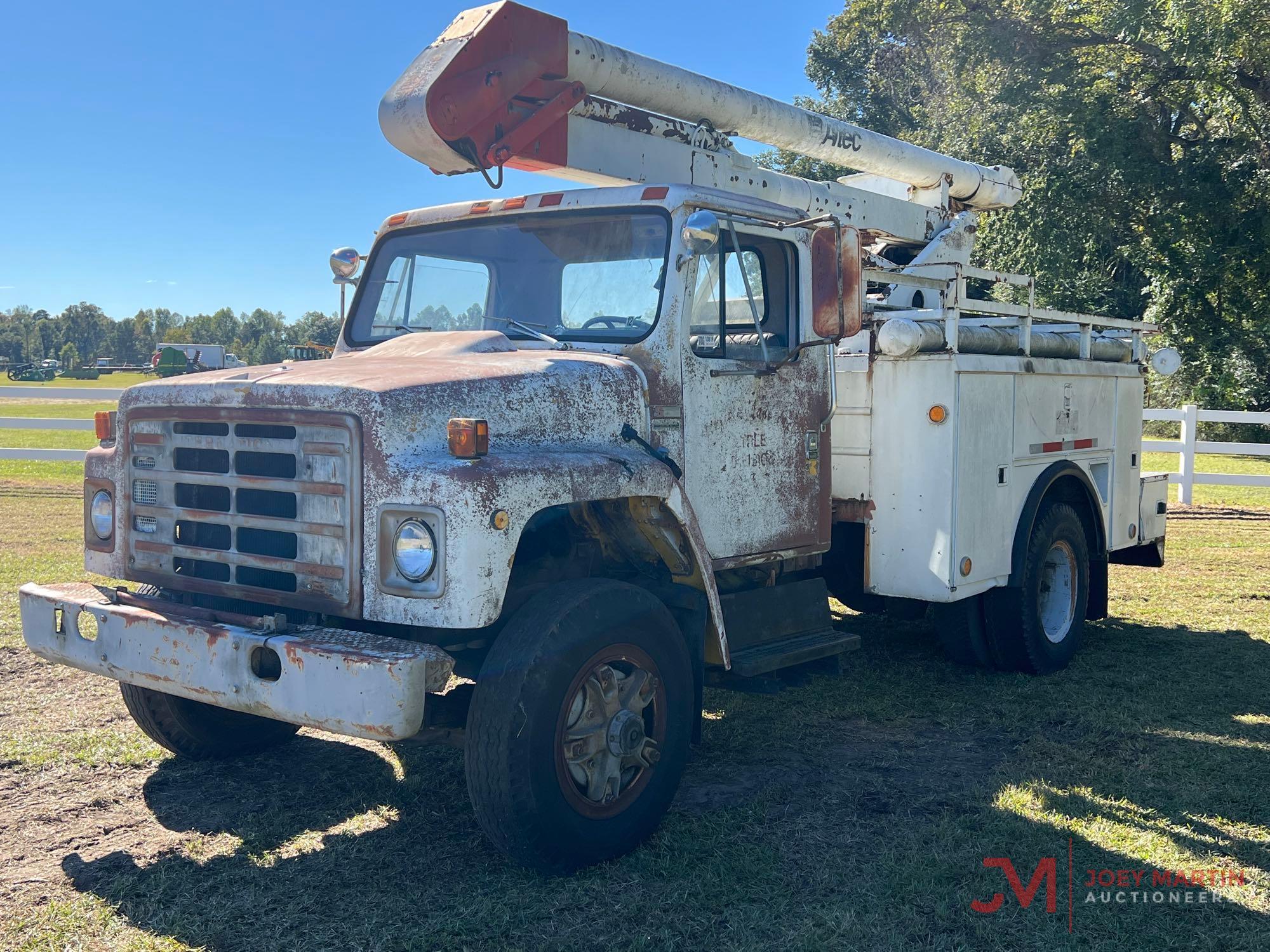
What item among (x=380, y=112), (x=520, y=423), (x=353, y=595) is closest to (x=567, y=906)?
(x=353, y=595)

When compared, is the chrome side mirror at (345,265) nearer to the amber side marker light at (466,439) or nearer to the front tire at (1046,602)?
the amber side marker light at (466,439)

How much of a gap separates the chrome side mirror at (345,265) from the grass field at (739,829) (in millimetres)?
2311

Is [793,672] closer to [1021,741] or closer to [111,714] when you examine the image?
[1021,741]

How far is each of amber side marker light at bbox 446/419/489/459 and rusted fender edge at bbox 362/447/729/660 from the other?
0.11 feet

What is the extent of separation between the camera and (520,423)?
4.09m

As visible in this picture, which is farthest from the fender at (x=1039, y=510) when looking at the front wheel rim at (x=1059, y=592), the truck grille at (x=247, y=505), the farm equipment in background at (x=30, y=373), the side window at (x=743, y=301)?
the farm equipment in background at (x=30, y=373)

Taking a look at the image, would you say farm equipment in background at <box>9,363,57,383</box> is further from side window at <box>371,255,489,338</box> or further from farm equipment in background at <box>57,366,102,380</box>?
side window at <box>371,255,489,338</box>

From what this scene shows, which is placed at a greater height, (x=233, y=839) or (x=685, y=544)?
(x=685, y=544)

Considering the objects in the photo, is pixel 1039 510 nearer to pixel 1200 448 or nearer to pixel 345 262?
pixel 345 262

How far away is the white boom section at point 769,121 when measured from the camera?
18.8 feet

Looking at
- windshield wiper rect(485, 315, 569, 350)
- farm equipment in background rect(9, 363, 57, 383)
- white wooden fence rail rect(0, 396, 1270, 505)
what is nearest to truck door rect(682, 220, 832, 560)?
windshield wiper rect(485, 315, 569, 350)

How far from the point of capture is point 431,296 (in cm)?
537

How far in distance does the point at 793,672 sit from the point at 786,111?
11.0 feet

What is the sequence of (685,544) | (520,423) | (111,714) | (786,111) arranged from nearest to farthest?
(520,423), (685,544), (111,714), (786,111)
